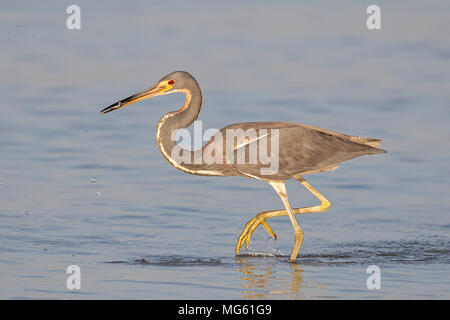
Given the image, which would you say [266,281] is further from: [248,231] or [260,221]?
[260,221]

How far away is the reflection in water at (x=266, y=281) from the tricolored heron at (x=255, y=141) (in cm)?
51

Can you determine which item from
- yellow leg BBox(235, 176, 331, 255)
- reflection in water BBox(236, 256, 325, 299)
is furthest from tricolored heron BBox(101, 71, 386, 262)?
reflection in water BBox(236, 256, 325, 299)

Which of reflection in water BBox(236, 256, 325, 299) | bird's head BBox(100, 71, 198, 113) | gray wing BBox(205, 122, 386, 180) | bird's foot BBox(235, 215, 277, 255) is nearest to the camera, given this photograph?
reflection in water BBox(236, 256, 325, 299)

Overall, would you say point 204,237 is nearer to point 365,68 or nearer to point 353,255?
point 353,255

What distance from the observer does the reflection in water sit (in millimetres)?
9484

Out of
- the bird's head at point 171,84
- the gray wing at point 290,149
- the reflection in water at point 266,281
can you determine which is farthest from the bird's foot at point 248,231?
the bird's head at point 171,84

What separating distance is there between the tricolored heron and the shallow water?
806 millimetres

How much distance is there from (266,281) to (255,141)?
1.97 metres

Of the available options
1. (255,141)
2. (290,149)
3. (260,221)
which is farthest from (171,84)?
(260,221)

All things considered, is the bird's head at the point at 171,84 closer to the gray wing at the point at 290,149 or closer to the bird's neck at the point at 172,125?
the bird's neck at the point at 172,125

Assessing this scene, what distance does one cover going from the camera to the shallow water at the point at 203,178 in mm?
10195

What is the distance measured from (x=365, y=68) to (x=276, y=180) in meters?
10.1

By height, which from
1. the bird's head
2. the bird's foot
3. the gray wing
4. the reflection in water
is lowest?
the reflection in water

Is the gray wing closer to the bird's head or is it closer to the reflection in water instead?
the bird's head
